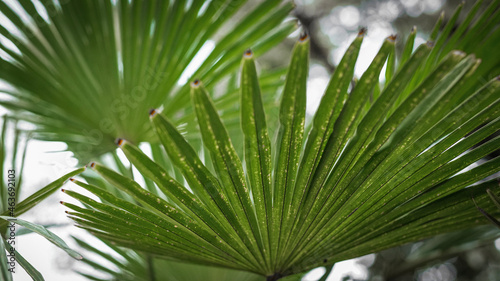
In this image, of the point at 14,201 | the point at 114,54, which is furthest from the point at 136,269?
the point at 114,54

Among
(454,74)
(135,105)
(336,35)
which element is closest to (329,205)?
(454,74)

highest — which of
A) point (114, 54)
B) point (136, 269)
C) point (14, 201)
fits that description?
point (114, 54)

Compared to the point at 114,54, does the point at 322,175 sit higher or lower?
lower

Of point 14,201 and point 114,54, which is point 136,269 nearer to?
point 14,201

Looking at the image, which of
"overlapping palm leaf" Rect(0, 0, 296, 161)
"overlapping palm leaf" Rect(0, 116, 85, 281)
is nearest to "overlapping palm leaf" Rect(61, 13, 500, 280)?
"overlapping palm leaf" Rect(0, 116, 85, 281)

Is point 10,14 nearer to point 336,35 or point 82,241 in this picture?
point 82,241

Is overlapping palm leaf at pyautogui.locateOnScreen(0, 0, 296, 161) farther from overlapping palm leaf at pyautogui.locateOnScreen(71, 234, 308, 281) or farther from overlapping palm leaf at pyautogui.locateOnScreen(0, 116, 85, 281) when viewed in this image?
overlapping palm leaf at pyautogui.locateOnScreen(71, 234, 308, 281)
